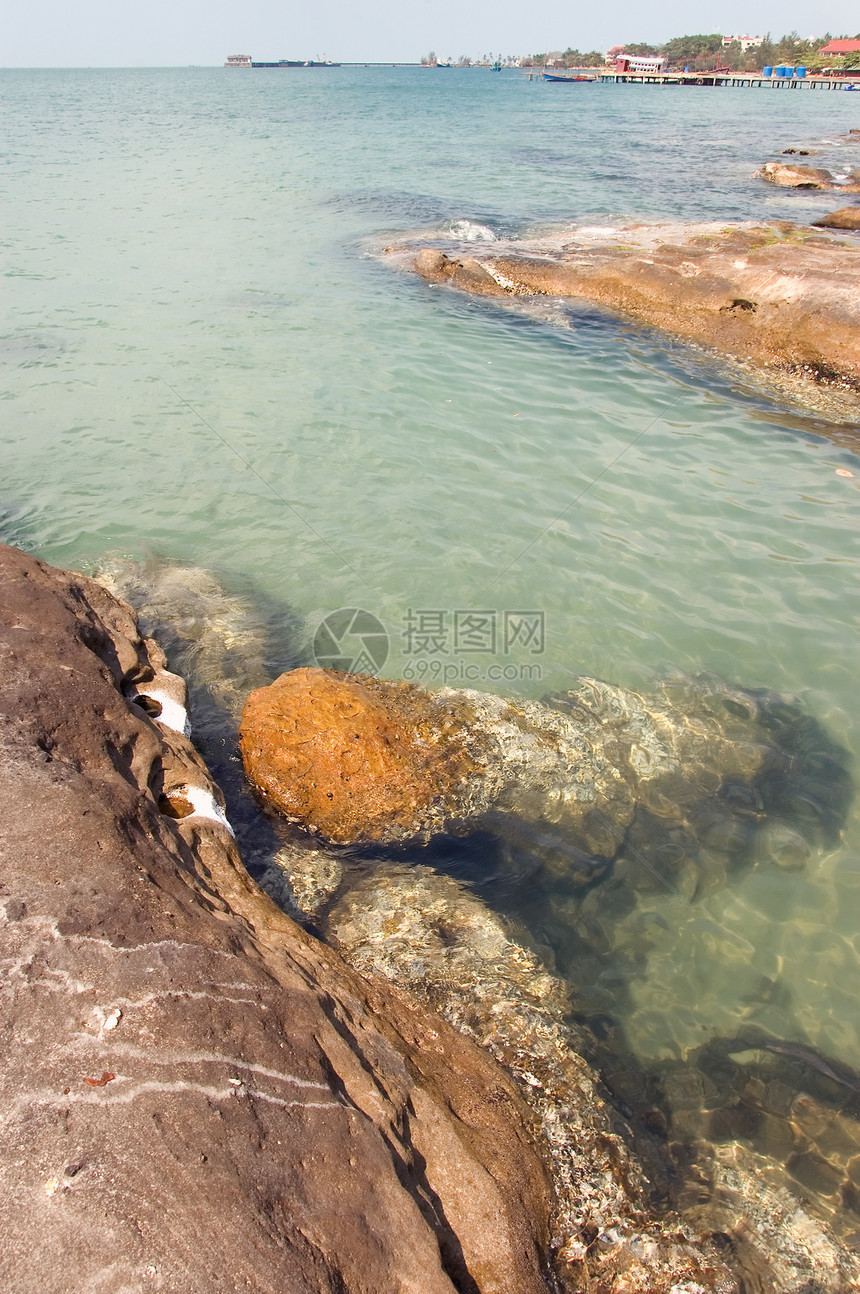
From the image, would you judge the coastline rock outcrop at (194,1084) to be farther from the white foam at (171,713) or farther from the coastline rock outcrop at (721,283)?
the coastline rock outcrop at (721,283)

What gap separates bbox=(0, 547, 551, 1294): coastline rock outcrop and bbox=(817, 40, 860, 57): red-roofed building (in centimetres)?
11616

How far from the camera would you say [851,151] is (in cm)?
3722

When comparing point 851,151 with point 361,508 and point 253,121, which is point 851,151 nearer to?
point 253,121

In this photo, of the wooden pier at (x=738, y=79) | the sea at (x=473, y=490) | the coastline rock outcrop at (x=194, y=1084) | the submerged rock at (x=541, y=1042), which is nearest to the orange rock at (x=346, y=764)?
the submerged rock at (x=541, y=1042)

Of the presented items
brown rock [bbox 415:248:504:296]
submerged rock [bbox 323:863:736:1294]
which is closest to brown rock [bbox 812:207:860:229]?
brown rock [bbox 415:248:504:296]

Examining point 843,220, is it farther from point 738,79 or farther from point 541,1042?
point 738,79

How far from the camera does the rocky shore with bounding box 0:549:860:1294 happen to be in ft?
6.84

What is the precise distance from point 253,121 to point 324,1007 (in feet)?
198

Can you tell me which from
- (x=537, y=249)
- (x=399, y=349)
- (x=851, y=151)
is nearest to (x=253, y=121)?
(x=851, y=151)

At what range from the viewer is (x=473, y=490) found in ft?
29.1

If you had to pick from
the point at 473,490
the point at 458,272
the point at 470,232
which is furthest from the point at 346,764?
the point at 470,232

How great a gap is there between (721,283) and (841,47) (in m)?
109
